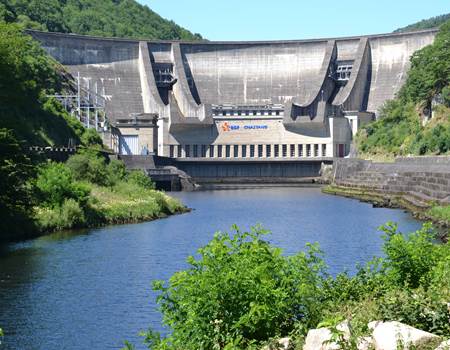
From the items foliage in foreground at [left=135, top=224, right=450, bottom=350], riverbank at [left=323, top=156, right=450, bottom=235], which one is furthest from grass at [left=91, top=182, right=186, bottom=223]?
foliage in foreground at [left=135, top=224, right=450, bottom=350]

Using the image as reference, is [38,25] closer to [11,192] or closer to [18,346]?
[11,192]

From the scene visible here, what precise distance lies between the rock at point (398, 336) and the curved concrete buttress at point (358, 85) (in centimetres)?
11441

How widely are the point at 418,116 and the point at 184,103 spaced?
36636mm

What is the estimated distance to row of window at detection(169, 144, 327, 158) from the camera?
13025cm

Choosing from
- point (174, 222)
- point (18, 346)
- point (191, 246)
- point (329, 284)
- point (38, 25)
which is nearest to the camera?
point (329, 284)

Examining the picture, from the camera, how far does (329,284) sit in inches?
860

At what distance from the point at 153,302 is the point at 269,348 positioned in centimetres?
1163

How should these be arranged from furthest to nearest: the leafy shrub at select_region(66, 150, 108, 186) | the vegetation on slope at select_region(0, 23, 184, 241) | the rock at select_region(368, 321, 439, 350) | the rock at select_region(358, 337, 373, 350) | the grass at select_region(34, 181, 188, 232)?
the leafy shrub at select_region(66, 150, 108, 186)
the grass at select_region(34, 181, 188, 232)
the vegetation on slope at select_region(0, 23, 184, 241)
the rock at select_region(358, 337, 373, 350)
the rock at select_region(368, 321, 439, 350)

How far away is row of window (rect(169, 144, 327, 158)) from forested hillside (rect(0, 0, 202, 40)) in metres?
29.8

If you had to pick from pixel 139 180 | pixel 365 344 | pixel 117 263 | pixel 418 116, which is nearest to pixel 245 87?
pixel 418 116

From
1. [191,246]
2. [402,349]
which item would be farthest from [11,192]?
[402,349]

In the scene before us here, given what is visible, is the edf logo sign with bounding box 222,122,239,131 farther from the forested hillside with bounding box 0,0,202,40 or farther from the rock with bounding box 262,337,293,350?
the rock with bounding box 262,337,293,350

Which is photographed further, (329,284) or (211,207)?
(211,207)

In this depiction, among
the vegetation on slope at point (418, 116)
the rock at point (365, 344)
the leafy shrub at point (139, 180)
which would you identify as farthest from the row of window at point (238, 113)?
the rock at point (365, 344)
